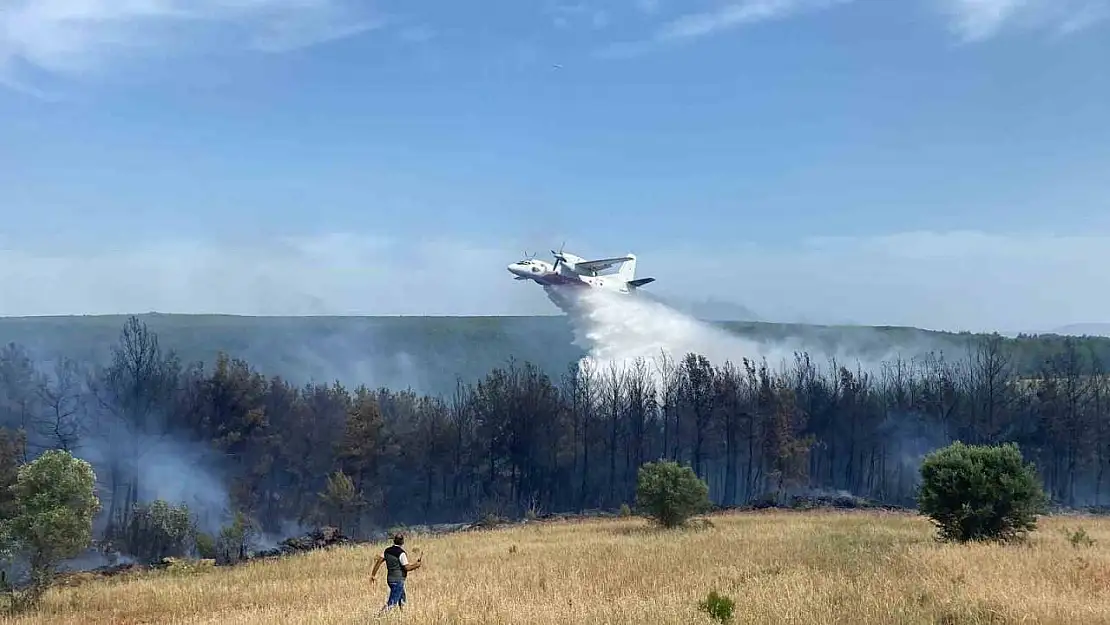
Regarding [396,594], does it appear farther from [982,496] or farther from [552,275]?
[552,275]

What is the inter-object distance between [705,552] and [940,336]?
162m

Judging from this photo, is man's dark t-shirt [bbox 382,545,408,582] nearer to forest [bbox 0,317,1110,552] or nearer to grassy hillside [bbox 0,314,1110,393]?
forest [bbox 0,317,1110,552]

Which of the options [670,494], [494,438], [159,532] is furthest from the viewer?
[494,438]

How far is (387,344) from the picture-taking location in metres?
183

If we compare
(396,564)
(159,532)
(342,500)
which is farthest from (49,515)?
(342,500)

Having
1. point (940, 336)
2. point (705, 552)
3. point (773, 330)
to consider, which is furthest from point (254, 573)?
point (940, 336)

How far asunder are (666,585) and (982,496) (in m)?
11.2

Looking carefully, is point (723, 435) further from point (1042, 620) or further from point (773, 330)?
point (773, 330)

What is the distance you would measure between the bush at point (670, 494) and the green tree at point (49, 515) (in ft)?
66.7

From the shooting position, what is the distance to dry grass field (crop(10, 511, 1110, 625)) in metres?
14.1

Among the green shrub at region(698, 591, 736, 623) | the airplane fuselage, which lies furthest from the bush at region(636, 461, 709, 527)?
the airplane fuselage

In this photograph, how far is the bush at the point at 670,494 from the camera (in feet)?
115

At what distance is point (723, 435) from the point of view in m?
76.9

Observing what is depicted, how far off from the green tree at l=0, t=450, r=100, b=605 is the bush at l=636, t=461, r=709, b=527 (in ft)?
66.7
